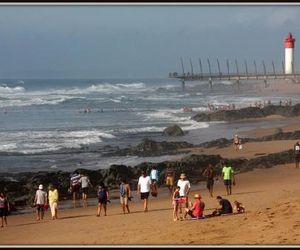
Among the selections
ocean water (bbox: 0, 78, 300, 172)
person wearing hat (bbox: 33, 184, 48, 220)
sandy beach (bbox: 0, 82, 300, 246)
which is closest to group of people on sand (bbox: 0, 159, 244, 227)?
person wearing hat (bbox: 33, 184, 48, 220)

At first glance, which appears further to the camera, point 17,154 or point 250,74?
point 250,74

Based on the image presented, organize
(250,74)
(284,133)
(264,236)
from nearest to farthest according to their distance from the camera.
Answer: (264,236)
(284,133)
(250,74)

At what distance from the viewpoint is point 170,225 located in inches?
483

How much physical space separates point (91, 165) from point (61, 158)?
8.85 feet

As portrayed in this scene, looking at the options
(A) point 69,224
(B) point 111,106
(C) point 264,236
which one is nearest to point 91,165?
(A) point 69,224

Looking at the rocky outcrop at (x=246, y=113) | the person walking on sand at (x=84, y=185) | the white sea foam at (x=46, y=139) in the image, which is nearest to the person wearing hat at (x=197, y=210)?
the person walking on sand at (x=84, y=185)

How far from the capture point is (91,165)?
24.2 metres

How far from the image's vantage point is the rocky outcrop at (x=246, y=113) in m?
40.6

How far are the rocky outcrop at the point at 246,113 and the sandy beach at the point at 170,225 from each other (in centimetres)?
2186

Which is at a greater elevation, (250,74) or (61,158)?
(250,74)

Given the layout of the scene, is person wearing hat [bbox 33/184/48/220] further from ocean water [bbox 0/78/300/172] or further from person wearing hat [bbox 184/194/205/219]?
ocean water [bbox 0/78/300/172]

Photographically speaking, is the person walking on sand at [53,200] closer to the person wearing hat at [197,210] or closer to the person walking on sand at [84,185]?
the person walking on sand at [84,185]

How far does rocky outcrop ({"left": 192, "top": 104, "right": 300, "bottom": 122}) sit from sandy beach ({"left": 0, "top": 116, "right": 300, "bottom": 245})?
21.9m

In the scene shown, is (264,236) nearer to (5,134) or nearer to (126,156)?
(126,156)
